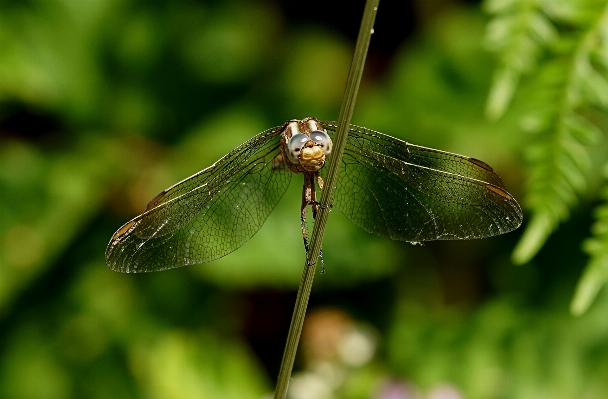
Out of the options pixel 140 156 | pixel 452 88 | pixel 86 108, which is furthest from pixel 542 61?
pixel 86 108

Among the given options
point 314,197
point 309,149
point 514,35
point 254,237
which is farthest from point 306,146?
point 254,237

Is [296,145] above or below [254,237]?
above

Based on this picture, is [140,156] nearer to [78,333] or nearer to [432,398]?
[78,333]

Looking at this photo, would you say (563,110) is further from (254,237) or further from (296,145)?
(254,237)

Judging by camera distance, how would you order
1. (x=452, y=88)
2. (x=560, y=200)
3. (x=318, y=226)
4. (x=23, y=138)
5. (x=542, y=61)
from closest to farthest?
(x=318, y=226) → (x=560, y=200) → (x=542, y=61) → (x=452, y=88) → (x=23, y=138)

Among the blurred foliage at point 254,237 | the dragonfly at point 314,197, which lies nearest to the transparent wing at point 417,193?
the dragonfly at point 314,197

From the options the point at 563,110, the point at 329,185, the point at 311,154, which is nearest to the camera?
the point at 329,185
